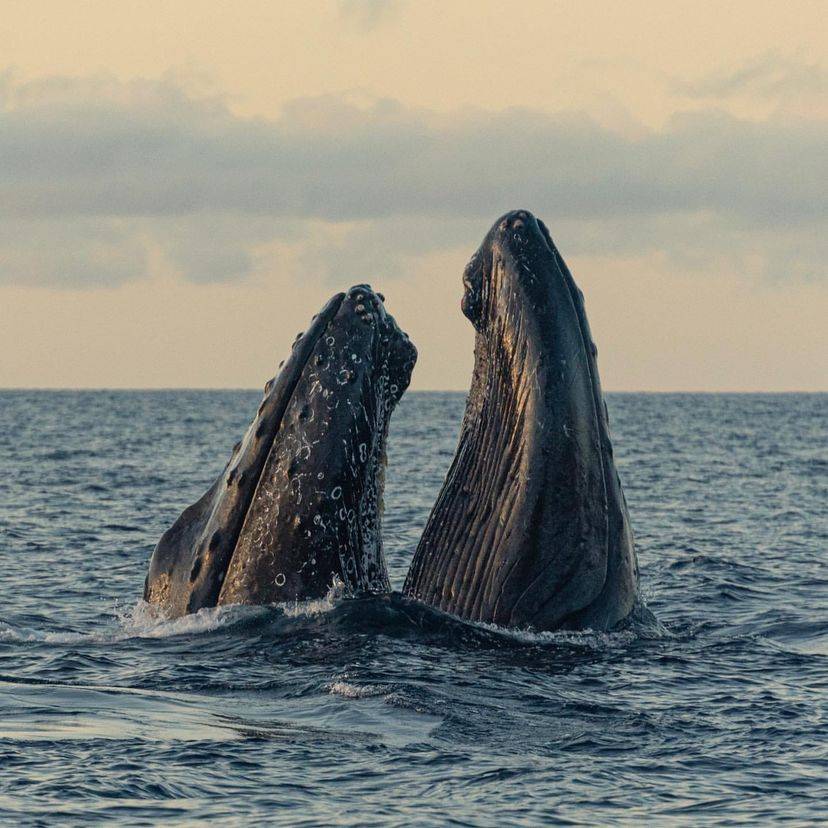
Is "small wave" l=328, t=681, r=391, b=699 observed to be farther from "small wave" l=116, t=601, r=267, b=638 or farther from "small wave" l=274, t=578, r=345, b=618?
"small wave" l=116, t=601, r=267, b=638

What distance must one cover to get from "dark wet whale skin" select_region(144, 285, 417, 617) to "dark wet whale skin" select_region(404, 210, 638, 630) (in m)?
0.65

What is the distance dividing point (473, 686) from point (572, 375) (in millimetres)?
2322

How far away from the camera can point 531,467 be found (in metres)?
10.8

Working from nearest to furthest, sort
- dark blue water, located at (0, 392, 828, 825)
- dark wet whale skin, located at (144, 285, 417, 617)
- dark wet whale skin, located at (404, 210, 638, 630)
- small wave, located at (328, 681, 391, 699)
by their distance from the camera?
dark blue water, located at (0, 392, 828, 825) < small wave, located at (328, 681, 391, 699) < dark wet whale skin, located at (404, 210, 638, 630) < dark wet whale skin, located at (144, 285, 417, 617)

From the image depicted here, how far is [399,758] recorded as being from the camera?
340 inches

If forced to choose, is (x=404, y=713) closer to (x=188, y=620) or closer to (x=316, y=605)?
(x=316, y=605)

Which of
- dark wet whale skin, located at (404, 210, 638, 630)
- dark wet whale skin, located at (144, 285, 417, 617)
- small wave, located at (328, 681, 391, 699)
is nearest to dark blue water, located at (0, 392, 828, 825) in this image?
small wave, located at (328, 681, 391, 699)

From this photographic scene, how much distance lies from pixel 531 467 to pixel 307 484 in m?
1.67

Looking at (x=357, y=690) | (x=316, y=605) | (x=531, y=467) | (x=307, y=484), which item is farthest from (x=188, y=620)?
(x=531, y=467)

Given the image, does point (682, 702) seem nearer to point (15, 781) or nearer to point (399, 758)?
point (399, 758)

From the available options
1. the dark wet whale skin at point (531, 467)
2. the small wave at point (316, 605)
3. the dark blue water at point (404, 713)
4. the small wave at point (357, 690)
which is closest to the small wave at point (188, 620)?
the dark blue water at point (404, 713)

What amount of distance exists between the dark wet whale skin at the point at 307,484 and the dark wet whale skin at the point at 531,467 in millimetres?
649

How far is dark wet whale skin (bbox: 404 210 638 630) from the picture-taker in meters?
10.8

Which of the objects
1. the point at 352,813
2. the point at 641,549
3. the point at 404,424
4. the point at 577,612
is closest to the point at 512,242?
the point at 577,612
